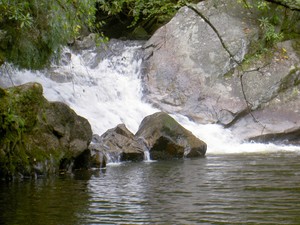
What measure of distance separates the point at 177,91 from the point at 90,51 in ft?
16.8

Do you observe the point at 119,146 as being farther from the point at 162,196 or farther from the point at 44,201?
the point at 44,201

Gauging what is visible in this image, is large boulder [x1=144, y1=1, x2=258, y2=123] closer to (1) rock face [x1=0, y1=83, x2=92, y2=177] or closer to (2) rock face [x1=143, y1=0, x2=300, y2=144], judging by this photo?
(2) rock face [x1=143, y1=0, x2=300, y2=144]

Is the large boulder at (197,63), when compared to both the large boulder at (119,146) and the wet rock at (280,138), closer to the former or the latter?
the wet rock at (280,138)

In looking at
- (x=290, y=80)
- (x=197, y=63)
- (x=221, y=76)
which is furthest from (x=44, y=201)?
(x=290, y=80)

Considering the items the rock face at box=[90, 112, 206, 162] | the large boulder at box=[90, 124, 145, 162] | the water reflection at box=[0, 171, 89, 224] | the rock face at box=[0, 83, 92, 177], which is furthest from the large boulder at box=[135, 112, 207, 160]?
the water reflection at box=[0, 171, 89, 224]

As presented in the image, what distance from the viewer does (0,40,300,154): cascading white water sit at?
15.6m

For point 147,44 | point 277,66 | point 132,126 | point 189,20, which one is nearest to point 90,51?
point 147,44

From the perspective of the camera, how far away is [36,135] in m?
9.66

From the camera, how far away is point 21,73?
53.0 ft

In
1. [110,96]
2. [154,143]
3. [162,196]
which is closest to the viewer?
[162,196]

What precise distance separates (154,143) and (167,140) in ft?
1.18

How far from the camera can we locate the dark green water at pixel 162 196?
5.53 metres

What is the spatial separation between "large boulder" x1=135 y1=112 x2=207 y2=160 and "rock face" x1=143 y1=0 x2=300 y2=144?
3656mm

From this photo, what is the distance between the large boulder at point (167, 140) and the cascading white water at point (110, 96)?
65.7 inches
